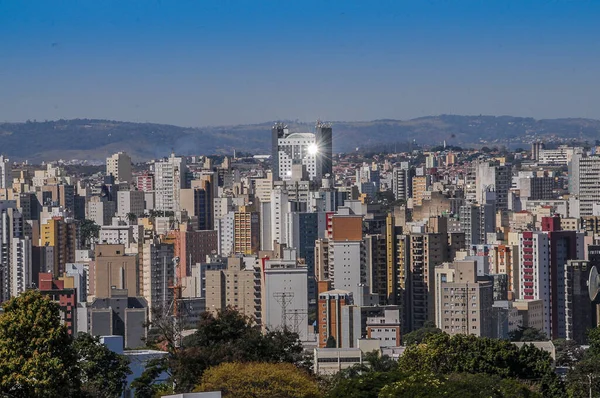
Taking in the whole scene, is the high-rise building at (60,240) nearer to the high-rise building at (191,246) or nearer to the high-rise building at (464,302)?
the high-rise building at (191,246)

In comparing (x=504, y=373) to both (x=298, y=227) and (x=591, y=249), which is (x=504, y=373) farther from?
(x=298, y=227)

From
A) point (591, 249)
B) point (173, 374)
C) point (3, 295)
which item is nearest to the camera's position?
point (173, 374)

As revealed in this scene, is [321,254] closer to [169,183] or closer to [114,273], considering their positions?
[114,273]

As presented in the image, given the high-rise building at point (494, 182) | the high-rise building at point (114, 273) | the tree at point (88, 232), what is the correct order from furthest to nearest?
the high-rise building at point (494, 182) → the tree at point (88, 232) → the high-rise building at point (114, 273)

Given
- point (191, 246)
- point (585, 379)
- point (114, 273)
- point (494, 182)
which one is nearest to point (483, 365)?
point (585, 379)

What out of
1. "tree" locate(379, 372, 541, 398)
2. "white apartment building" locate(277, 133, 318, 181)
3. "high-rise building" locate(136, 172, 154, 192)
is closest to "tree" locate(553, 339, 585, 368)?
"tree" locate(379, 372, 541, 398)

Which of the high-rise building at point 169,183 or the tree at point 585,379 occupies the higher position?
the high-rise building at point 169,183

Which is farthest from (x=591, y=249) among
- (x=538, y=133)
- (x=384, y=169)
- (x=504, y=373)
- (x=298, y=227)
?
(x=538, y=133)

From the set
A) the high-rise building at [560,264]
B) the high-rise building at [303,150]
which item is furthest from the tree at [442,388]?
the high-rise building at [303,150]
